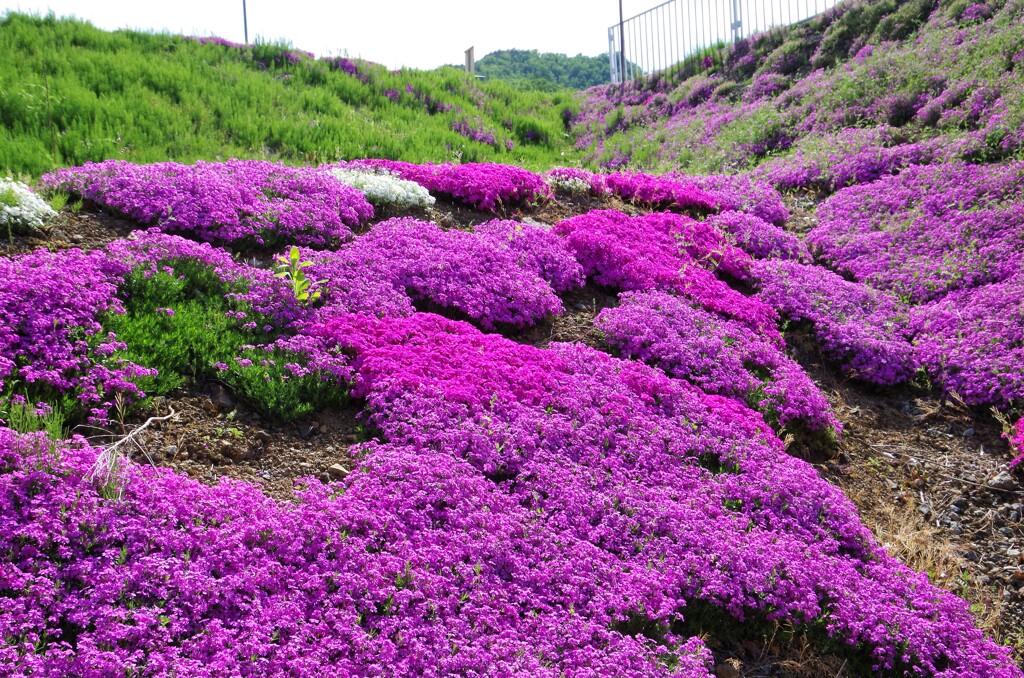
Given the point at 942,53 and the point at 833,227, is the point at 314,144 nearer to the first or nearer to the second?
the point at 833,227

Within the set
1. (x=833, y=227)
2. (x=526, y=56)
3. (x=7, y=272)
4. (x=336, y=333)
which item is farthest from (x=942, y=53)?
(x=526, y=56)

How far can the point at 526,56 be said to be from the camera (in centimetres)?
6450

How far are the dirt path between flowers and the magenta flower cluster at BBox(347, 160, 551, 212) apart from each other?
5.56 ft

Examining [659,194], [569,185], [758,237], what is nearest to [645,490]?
[758,237]

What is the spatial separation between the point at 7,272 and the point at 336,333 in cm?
295

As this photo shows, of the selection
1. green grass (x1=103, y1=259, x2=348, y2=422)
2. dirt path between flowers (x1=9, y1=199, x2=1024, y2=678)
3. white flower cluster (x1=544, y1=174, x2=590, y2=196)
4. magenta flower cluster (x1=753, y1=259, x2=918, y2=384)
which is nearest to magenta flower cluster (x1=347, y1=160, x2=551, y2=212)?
white flower cluster (x1=544, y1=174, x2=590, y2=196)

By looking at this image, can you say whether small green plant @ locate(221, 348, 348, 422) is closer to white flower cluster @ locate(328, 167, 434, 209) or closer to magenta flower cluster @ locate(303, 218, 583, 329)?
magenta flower cluster @ locate(303, 218, 583, 329)

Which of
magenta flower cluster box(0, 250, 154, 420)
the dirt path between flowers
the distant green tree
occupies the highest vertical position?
the distant green tree

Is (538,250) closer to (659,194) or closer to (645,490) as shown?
(659,194)

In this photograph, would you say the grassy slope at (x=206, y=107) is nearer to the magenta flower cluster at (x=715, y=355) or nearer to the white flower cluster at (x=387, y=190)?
the white flower cluster at (x=387, y=190)

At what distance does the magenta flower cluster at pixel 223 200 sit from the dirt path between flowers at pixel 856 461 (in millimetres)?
399

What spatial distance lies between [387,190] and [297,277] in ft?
11.4

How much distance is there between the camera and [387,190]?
10.9 metres

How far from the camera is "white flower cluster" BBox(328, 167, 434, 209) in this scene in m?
10.8
